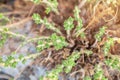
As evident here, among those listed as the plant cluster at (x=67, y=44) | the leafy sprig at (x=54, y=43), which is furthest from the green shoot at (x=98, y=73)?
the leafy sprig at (x=54, y=43)

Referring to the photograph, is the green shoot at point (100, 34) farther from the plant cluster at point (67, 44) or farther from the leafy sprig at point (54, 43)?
the leafy sprig at point (54, 43)

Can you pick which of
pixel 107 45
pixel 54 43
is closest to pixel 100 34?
pixel 107 45

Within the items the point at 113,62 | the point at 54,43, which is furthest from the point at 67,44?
the point at 113,62

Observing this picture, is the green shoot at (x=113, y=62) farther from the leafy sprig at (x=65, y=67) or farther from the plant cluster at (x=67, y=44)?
the leafy sprig at (x=65, y=67)

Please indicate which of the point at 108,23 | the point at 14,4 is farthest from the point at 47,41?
the point at 14,4

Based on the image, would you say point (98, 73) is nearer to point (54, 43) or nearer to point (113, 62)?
point (113, 62)

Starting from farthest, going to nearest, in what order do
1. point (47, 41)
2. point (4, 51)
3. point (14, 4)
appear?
1. point (14, 4)
2. point (4, 51)
3. point (47, 41)

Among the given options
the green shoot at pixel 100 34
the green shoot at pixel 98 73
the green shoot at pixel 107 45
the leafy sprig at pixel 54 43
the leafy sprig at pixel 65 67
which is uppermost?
the leafy sprig at pixel 54 43

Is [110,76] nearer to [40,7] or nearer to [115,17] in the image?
[115,17]

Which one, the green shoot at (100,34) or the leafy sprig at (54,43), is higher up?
the leafy sprig at (54,43)

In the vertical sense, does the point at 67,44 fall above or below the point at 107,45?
above

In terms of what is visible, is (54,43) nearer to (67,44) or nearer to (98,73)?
(67,44)
